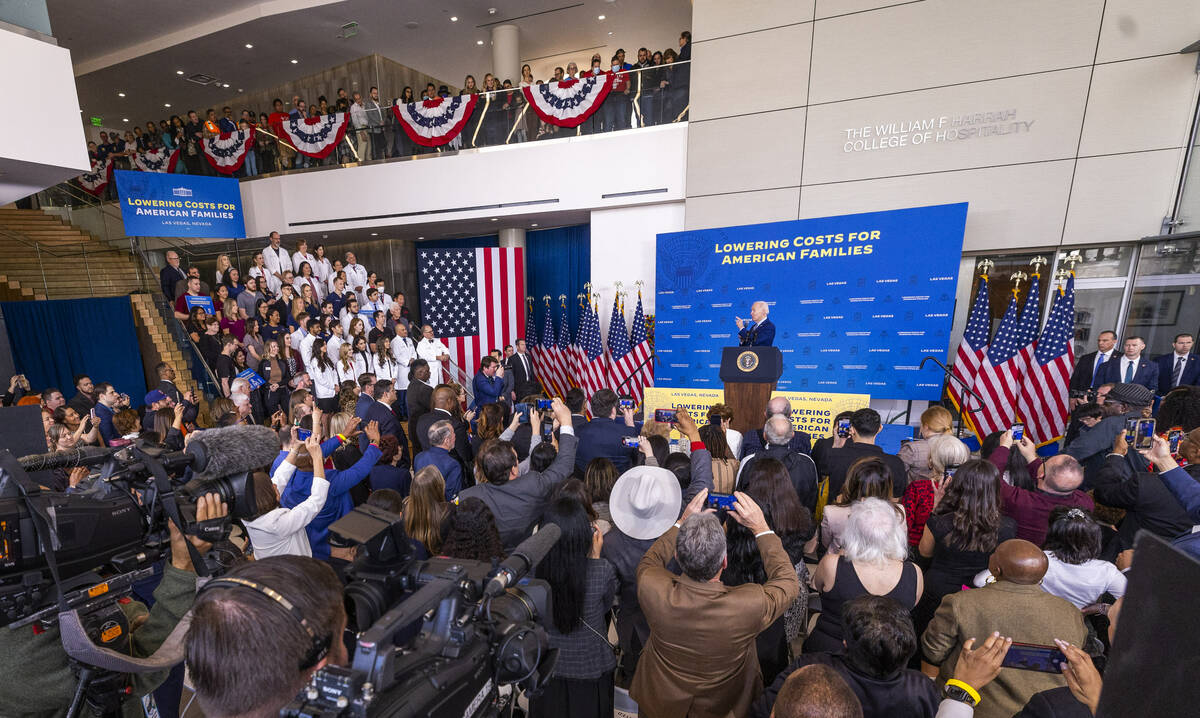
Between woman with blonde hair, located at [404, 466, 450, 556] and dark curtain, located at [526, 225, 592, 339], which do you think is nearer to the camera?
woman with blonde hair, located at [404, 466, 450, 556]

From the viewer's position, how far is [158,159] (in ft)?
33.7

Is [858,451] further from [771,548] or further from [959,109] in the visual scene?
[959,109]

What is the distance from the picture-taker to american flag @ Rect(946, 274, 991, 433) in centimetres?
631

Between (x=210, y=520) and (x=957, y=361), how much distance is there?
7.91 m

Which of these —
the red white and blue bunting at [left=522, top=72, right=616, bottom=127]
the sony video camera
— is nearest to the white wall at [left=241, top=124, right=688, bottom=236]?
→ the red white and blue bunting at [left=522, top=72, right=616, bottom=127]

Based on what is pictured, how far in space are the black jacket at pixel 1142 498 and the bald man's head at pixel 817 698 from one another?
2.45 metres

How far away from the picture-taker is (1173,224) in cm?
556

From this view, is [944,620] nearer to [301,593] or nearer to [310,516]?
[301,593]

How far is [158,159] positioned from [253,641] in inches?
546

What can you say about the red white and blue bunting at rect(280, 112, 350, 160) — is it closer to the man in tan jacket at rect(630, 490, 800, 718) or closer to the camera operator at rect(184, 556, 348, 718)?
the man in tan jacket at rect(630, 490, 800, 718)

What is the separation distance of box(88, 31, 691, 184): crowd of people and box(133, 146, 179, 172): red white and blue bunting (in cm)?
14

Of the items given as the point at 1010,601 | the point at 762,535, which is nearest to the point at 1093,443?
the point at 1010,601

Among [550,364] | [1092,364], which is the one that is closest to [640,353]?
[550,364]

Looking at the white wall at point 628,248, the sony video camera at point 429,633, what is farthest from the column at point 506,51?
the sony video camera at point 429,633
